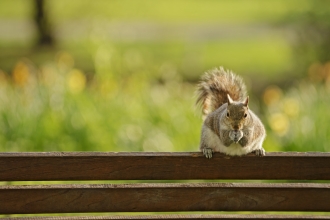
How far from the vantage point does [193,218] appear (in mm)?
2609

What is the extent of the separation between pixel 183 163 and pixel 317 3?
21.7 feet

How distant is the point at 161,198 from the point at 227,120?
0.63 m

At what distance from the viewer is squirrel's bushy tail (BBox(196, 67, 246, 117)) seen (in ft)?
11.5

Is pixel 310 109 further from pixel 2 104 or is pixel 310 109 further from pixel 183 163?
pixel 183 163

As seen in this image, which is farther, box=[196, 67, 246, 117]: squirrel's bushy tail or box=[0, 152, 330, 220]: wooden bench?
box=[196, 67, 246, 117]: squirrel's bushy tail

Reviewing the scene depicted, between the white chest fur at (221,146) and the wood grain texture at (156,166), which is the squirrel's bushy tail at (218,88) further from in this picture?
the wood grain texture at (156,166)

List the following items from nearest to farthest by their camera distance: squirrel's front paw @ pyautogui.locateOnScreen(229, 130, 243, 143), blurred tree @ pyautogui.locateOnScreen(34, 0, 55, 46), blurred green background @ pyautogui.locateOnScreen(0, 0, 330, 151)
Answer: squirrel's front paw @ pyautogui.locateOnScreen(229, 130, 243, 143) → blurred green background @ pyautogui.locateOnScreen(0, 0, 330, 151) → blurred tree @ pyautogui.locateOnScreen(34, 0, 55, 46)

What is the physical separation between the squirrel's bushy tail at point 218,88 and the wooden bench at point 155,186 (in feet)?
2.76

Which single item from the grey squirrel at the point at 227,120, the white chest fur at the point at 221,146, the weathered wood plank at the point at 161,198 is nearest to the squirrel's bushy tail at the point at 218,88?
the grey squirrel at the point at 227,120

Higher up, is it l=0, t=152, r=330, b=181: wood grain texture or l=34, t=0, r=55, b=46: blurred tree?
l=34, t=0, r=55, b=46: blurred tree

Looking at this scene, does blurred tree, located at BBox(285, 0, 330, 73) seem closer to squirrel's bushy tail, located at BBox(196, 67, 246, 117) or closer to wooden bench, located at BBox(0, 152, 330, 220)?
squirrel's bushy tail, located at BBox(196, 67, 246, 117)

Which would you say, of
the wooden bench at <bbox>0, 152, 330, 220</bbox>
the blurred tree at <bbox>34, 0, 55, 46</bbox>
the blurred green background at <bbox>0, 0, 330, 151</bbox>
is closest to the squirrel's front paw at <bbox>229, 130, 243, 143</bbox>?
the wooden bench at <bbox>0, 152, 330, 220</bbox>

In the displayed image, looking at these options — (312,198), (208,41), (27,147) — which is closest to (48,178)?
(312,198)

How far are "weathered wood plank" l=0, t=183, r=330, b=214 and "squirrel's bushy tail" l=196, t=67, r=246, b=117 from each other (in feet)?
3.14
